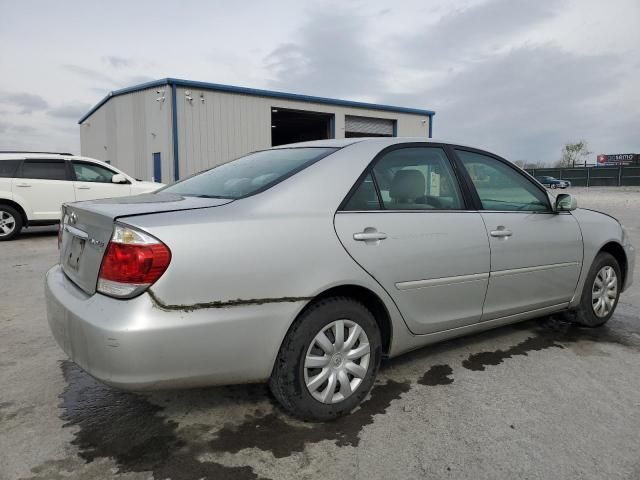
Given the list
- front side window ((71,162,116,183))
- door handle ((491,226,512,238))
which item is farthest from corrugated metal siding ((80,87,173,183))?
door handle ((491,226,512,238))

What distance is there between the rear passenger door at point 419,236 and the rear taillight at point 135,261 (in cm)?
89

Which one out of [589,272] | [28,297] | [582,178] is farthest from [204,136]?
[582,178]

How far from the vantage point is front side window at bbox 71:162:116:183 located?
10172 mm

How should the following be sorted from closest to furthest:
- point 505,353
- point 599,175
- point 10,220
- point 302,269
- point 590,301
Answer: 1. point 302,269
2. point 505,353
3. point 590,301
4. point 10,220
5. point 599,175

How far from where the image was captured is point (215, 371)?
2.19m

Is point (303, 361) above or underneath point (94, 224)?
underneath

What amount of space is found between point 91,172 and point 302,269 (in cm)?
942

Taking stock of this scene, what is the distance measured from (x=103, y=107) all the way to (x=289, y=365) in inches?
932

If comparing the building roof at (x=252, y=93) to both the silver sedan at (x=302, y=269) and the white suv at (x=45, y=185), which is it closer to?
the white suv at (x=45, y=185)

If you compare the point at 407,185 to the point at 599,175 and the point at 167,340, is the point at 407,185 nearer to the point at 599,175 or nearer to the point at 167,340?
the point at 167,340

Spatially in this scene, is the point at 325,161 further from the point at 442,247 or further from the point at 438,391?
the point at 438,391

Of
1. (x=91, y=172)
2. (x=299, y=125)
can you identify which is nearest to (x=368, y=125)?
(x=299, y=125)

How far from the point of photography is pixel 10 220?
948 centimetres

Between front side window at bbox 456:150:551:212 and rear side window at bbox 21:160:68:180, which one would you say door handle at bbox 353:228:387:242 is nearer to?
front side window at bbox 456:150:551:212
